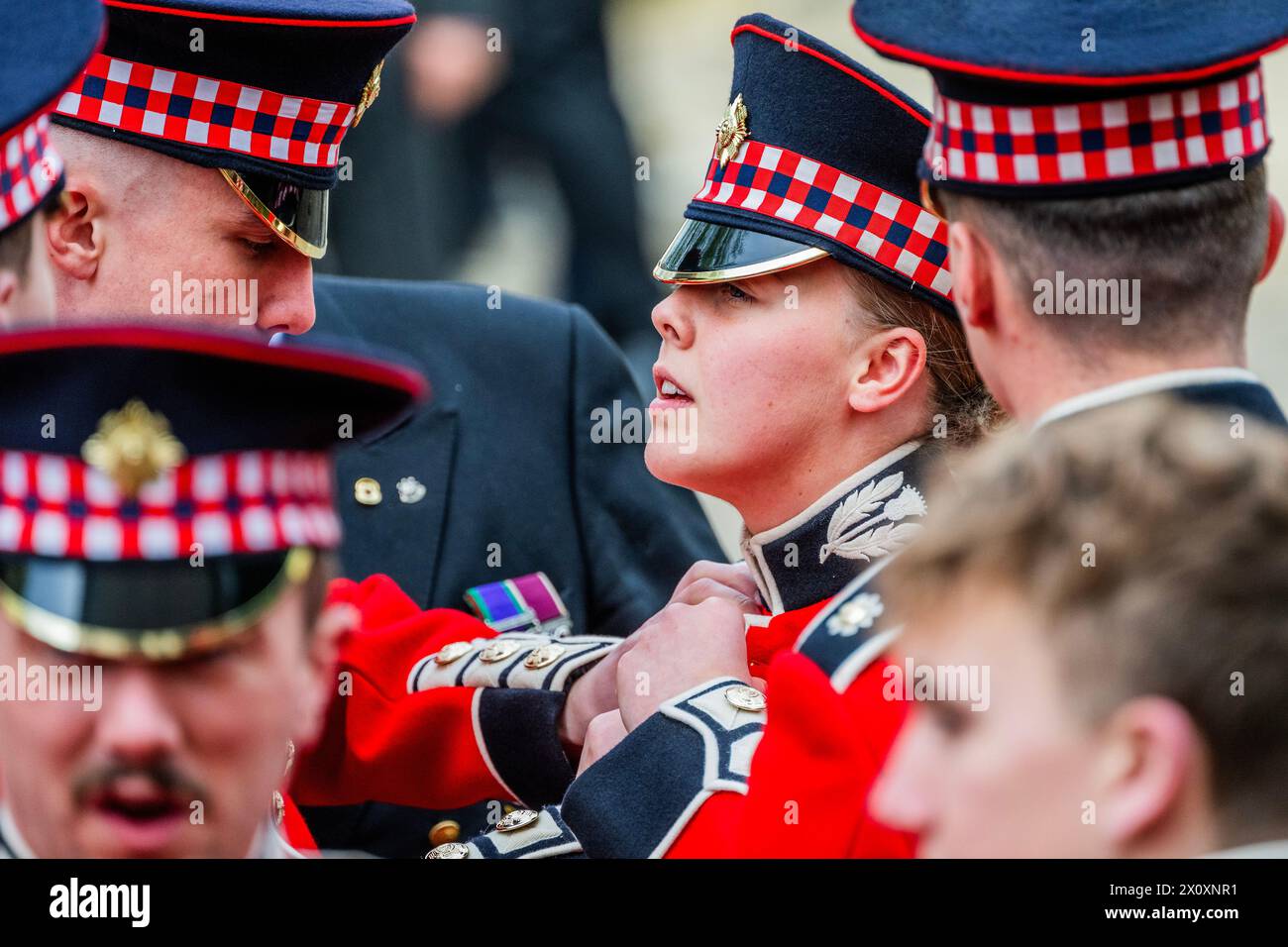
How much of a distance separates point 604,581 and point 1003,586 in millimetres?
2122

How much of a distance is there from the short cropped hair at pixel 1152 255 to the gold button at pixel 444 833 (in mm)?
1632

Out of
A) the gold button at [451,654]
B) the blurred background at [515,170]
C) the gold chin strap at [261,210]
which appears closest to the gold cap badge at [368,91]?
the gold chin strap at [261,210]

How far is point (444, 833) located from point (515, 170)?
401cm

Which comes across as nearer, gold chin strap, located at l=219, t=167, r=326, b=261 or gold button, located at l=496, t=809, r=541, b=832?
gold button, located at l=496, t=809, r=541, b=832

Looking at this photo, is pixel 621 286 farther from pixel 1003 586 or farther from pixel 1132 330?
pixel 1003 586

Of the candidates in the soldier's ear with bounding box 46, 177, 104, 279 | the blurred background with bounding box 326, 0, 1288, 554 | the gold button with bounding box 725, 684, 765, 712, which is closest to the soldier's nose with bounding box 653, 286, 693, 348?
the gold button with bounding box 725, 684, 765, 712

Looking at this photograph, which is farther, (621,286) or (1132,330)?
Result: (621,286)

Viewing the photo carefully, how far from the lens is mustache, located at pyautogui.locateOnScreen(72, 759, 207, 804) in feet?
5.08

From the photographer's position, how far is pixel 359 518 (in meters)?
3.59

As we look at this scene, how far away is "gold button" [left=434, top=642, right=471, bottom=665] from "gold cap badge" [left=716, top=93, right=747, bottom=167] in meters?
0.84

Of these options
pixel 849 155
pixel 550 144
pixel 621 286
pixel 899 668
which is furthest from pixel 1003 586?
pixel 550 144

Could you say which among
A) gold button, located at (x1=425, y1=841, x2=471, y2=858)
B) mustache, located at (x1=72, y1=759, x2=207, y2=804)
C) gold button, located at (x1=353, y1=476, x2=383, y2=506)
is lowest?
gold button, located at (x1=425, y1=841, x2=471, y2=858)

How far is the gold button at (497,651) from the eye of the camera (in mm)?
2988

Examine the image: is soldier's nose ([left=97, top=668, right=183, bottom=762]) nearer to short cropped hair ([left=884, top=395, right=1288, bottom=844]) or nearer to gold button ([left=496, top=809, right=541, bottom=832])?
short cropped hair ([left=884, top=395, right=1288, bottom=844])
